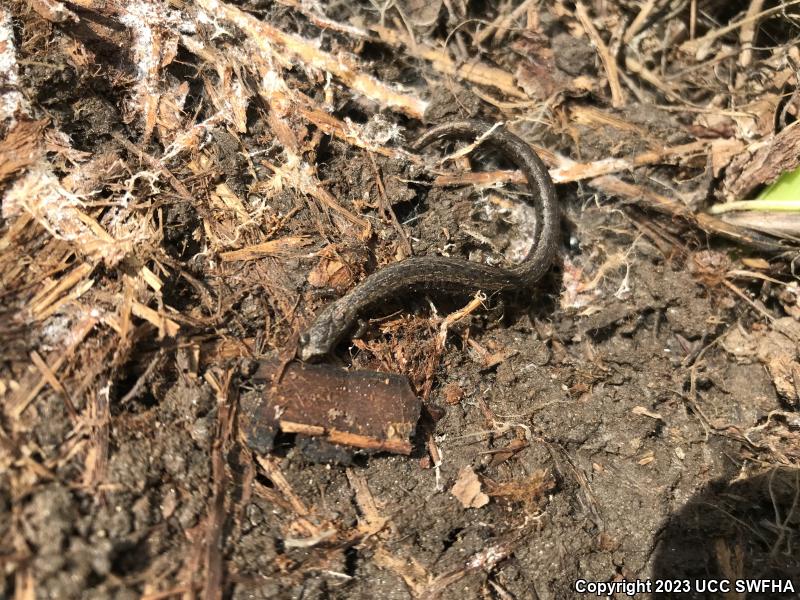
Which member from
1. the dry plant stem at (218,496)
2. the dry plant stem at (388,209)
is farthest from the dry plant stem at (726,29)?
the dry plant stem at (218,496)

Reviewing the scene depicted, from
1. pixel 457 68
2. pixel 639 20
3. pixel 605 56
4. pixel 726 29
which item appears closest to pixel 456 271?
pixel 457 68

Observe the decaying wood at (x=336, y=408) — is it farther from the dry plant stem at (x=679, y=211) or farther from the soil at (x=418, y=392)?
the dry plant stem at (x=679, y=211)

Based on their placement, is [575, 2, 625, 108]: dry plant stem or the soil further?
[575, 2, 625, 108]: dry plant stem

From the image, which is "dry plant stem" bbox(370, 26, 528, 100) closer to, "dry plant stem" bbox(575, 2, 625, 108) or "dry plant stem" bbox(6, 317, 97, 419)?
"dry plant stem" bbox(575, 2, 625, 108)

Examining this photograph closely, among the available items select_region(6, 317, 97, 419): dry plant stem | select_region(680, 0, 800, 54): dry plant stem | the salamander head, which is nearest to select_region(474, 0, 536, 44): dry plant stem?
select_region(680, 0, 800, 54): dry plant stem

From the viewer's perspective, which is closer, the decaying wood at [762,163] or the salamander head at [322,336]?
the salamander head at [322,336]

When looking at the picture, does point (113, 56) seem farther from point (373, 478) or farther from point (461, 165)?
point (373, 478)
